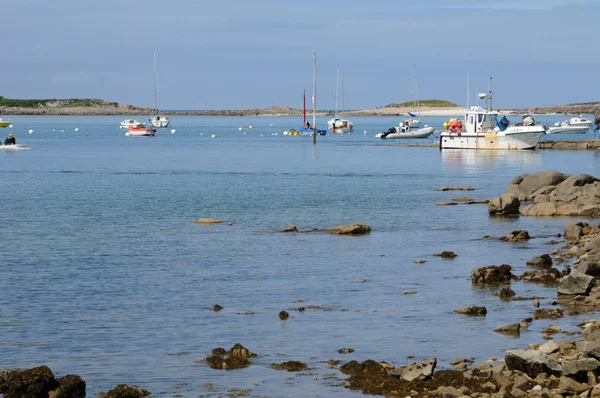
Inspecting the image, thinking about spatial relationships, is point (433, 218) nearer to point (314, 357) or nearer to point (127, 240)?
point (127, 240)

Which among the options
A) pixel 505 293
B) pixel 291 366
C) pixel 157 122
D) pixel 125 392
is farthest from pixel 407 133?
pixel 125 392

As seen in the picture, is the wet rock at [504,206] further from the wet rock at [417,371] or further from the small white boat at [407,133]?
the small white boat at [407,133]

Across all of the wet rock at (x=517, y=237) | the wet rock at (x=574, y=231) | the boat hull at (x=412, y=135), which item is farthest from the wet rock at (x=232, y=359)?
the boat hull at (x=412, y=135)

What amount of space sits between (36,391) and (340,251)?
1781 cm

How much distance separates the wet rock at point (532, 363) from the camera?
1546 centimetres

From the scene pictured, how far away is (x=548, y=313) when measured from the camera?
2131 cm

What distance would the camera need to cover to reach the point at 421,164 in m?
84.7

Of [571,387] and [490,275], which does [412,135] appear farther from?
[571,387]

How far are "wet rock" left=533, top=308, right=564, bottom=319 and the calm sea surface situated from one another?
0.39 metres

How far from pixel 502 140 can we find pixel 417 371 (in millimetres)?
77994

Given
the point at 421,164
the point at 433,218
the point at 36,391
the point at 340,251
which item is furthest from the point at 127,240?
the point at 421,164

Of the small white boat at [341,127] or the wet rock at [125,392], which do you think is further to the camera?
the small white boat at [341,127]

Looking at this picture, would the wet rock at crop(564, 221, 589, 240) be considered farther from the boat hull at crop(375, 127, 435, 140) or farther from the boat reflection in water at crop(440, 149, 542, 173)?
the boat hull at crop(375, 127, 435, 140)

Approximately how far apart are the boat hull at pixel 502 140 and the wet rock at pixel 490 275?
6618cm
